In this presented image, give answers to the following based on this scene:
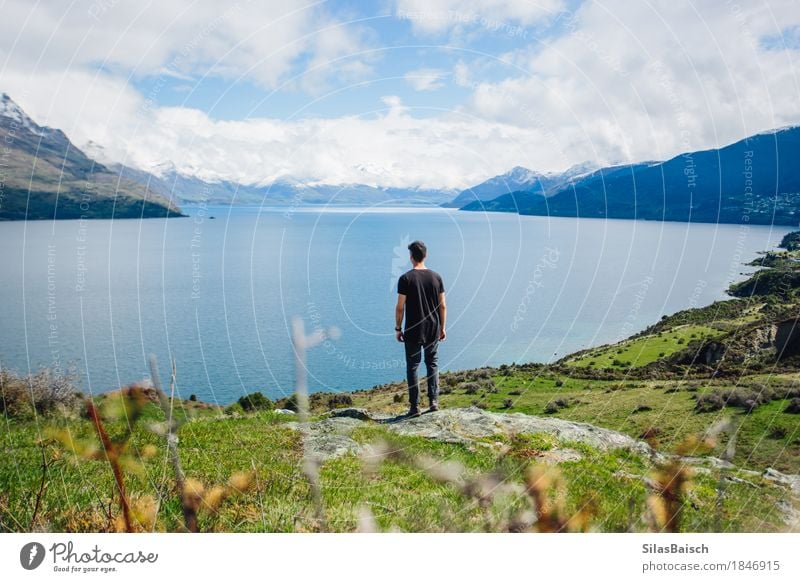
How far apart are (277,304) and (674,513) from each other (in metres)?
65.0

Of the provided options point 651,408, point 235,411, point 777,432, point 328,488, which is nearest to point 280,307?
point 651,408

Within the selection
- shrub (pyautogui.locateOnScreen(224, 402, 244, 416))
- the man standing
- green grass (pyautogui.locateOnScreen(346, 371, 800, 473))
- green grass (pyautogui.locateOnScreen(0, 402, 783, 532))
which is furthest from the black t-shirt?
green grass (pyautogui.locateOnScreen(346, 371, 800, 473))

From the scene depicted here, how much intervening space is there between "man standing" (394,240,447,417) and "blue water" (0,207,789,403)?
19305 mm

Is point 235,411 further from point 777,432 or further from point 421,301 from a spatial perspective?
point 777,432

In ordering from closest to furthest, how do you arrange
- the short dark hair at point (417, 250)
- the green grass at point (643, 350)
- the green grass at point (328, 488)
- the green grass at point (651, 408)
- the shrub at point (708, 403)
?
the green grass at point (328, 488) < the short dark hair at point (417, 250) < the green grass at point (651, 408) < the shrub at point (708, 403) < the green grass at point (643, 350)

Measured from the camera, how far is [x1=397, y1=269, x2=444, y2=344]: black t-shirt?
31.8 feet

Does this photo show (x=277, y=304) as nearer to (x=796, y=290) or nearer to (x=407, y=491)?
(x=407, y=491)

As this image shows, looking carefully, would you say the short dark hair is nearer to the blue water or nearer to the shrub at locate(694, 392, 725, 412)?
the blue water

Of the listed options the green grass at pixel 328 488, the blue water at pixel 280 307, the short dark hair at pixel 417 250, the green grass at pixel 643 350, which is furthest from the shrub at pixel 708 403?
the short dark hair at pixel 417 250

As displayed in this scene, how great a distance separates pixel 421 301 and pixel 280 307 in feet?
189

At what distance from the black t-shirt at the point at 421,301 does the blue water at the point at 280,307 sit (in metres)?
19.4

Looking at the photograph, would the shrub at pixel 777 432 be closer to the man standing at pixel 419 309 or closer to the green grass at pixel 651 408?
the green grass at pixel 651 408

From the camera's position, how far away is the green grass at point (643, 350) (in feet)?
200

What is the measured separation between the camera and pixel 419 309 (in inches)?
383
